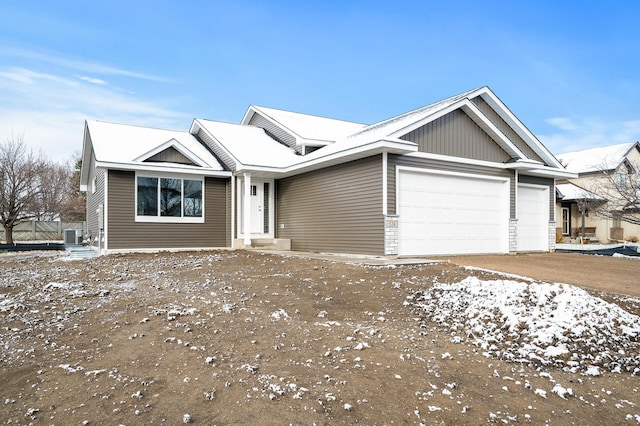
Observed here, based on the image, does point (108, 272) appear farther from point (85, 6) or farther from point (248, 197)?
point (85, 6)

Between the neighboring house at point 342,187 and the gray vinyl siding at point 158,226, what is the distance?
0.03 metres

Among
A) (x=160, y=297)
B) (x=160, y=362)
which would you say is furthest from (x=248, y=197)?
(x=160, y=362)

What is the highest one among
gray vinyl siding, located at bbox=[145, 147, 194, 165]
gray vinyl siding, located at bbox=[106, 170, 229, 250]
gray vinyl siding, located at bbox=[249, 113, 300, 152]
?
gray vinyl siding, located at bbox=[249, 113, 300, 152]

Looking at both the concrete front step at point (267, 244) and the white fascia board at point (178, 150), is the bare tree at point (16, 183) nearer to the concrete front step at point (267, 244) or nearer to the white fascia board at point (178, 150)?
the white fascia board at point (178, 150)

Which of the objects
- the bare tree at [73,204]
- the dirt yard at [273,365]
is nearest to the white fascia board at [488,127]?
the dirt yard at [273,365]

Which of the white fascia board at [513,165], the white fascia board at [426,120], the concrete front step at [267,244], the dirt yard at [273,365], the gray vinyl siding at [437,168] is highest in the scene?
the white fascia board at [426,120]

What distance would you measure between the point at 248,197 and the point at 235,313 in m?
8.66

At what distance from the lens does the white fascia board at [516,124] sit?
13.6 m

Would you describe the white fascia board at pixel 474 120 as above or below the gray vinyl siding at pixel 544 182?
above

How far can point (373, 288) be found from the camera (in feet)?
22.5

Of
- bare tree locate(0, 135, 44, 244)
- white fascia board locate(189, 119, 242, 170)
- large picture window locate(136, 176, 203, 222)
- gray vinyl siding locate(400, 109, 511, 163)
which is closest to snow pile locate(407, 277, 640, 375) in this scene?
gray vinyl siding locate(400, 109, 511, 163)

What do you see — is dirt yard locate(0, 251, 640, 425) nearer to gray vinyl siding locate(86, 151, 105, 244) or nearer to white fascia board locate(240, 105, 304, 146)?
gray vinyl siding locate(86, 151, 105, 244)

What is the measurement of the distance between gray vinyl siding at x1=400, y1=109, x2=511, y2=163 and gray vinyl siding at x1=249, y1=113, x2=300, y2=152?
18.6 feet

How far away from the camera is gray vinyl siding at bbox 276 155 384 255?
35.8 ft
